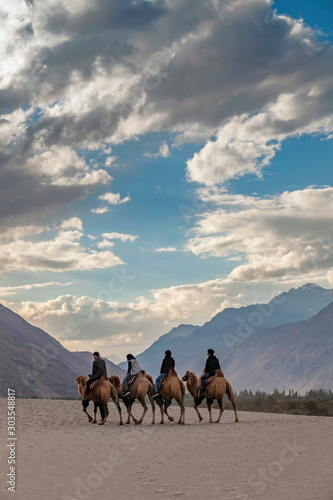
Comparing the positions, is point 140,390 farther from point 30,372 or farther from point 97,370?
point 30,372

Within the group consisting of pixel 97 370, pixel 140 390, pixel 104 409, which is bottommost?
pixel 104 409

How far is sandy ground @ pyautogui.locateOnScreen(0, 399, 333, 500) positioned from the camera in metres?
10.1

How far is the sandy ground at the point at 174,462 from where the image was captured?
10062mm

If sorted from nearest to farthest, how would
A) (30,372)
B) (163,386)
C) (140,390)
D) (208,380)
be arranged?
(208,380) < (163,386) < (140,390) < (30,372)

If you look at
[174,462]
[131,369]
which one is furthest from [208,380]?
[174,462]

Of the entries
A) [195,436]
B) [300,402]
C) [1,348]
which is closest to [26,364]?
[1,348]

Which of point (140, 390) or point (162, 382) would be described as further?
point (140, 390)

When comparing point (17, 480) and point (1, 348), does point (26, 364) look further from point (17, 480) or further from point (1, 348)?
point (17, 480)

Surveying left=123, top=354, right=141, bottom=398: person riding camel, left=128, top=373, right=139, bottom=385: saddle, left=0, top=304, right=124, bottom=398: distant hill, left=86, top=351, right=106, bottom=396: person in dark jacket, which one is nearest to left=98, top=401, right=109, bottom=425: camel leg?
left=86, top=351, right=106, bottom=396: person in dark jacket

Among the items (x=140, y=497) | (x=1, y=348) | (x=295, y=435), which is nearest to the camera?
(x=140, y=497)

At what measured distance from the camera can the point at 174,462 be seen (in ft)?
42.6

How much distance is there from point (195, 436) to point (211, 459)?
14.2 ft

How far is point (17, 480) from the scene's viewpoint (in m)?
11.7

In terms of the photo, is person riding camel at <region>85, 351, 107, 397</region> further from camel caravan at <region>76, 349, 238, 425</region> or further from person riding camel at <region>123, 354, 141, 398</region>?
person riding camel at <region>123, 354, 141, 398</region>
